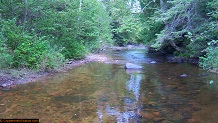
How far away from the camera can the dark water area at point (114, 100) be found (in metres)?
5.32

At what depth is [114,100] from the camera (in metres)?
6.67

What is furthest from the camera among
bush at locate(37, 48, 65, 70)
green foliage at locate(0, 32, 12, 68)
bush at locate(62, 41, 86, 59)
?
bush at locate(62, 41, 86, 59)

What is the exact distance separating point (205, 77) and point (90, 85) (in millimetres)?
5023

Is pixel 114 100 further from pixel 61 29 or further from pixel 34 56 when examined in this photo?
pixel 61 29

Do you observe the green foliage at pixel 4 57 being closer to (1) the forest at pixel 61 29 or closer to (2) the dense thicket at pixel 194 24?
(1) the forest at pixel 61 29

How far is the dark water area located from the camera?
5.32 meters

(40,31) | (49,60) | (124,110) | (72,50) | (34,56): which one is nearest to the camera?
(124,110)

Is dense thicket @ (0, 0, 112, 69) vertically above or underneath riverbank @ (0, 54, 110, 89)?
above

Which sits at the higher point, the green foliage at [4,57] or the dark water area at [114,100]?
the green foliage at [4,57]

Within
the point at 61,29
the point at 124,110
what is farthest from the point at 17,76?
the point at 124,110

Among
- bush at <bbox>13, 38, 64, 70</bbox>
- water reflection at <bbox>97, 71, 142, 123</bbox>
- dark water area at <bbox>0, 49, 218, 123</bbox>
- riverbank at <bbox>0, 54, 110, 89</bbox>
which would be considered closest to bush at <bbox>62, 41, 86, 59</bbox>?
bush at <bbox>13, 38, 64, 70</bbox>

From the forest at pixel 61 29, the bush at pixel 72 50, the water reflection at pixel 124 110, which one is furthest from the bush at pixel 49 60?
the water reflection at pixel 124 110

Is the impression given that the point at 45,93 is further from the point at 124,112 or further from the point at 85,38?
the point at 85,38

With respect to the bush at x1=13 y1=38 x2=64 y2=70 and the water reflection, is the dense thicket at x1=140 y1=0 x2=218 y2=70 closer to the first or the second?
the water reflection
